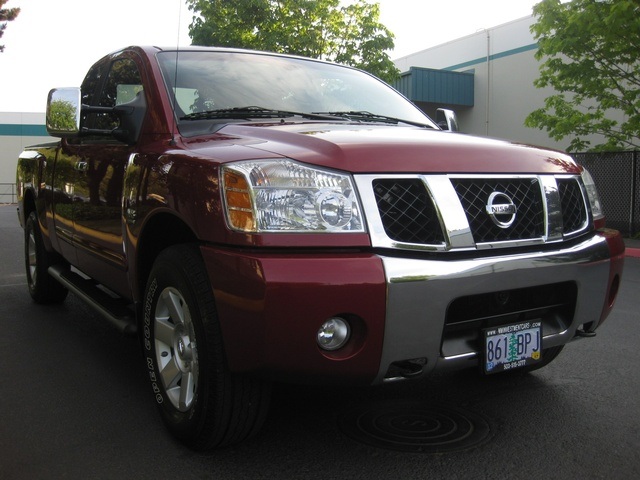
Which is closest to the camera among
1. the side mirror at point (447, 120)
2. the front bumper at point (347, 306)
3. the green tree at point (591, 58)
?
the front bumper at point (347, 306)

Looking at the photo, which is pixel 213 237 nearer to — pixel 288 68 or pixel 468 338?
pixel 468 338

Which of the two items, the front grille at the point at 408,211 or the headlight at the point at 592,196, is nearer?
the front grille at the point at 408,211

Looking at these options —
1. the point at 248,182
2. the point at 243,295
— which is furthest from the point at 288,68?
the point at 243,295

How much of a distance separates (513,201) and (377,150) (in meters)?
0.64

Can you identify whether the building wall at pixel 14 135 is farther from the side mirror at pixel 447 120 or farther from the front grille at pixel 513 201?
the front grille at pixel 513 201

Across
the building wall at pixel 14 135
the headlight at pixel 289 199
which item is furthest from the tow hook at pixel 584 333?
the building wall at pixel 14 135

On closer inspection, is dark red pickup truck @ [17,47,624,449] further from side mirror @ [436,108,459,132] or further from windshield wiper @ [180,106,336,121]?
side mirror @ [436,108,459,132]

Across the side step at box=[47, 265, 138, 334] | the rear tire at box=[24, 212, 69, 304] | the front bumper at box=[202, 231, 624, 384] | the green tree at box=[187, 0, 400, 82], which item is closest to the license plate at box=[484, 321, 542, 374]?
the front bumper at box=[202, 231, 624, 384]

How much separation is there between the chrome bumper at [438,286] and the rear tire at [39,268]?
3.83 meters

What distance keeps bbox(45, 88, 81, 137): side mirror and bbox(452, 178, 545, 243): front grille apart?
2.09 metres

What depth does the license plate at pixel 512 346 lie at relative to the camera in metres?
2.73

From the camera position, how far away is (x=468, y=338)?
8.94 ft

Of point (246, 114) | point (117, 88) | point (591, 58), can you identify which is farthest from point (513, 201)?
point (591, 58)

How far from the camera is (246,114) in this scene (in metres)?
3.49
